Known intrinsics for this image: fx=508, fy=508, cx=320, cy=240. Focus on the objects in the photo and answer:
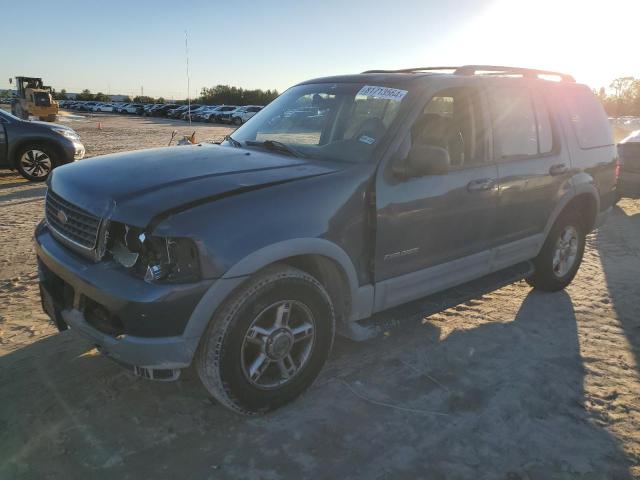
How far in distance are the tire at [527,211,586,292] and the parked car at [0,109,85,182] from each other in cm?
931

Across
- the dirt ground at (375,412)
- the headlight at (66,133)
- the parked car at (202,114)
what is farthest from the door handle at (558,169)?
the parked car at (202,114)

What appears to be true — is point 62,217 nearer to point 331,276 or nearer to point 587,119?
point 331,276

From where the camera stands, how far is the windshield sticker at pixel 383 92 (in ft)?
11.5

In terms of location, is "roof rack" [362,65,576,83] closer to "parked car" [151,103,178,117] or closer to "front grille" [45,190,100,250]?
"front grille" [45,190,100,250]

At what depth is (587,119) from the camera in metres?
4.95

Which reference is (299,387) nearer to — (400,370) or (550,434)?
(400,370)

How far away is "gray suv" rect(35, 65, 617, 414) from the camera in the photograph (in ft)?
8.22

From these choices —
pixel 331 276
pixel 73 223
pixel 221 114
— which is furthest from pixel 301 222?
pixel 221 114

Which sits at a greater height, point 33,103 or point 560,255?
point 33,103

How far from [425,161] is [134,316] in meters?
1.89

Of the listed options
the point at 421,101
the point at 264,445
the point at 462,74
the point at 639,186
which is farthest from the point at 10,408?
the point at 639,186

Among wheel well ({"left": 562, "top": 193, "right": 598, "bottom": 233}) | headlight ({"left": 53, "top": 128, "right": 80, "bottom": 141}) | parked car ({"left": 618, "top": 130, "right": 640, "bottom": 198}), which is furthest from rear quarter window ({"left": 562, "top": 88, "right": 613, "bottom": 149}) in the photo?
headlight ({"left": 53, "top": 128, "right": 80, "bottom": 141})

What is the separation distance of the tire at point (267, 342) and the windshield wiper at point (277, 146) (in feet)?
3.21

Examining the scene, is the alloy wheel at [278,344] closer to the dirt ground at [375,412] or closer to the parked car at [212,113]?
the dirt ground at [375,412]
